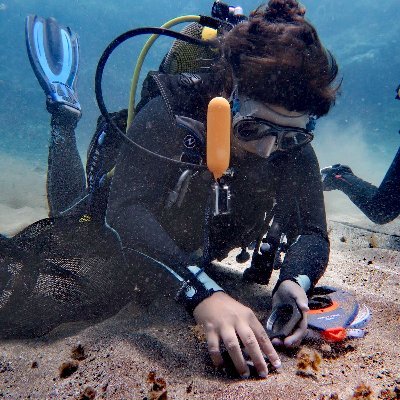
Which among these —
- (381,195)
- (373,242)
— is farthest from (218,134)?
(381,195)

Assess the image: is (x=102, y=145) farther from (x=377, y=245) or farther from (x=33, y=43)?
(x=377, y=245)

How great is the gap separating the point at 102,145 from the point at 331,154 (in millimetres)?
20536

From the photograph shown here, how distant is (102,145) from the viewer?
343 centimetres

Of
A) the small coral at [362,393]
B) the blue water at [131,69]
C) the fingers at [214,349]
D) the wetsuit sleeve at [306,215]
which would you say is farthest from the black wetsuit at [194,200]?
the blue water at [131,69]

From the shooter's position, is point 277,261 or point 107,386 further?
point 277,261

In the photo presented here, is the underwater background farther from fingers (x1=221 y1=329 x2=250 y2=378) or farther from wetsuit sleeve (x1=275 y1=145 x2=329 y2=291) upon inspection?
fingers (x1=221 y1=329 x2=250 y2=378)

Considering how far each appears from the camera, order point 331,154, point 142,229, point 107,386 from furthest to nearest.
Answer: point 331,154 → point 142,229 → point 107,386

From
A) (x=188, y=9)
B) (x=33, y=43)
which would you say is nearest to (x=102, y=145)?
(x=33, y=43)

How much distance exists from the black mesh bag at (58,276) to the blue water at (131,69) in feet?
51.5

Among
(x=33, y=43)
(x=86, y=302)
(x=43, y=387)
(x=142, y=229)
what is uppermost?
(x=33, y=43)

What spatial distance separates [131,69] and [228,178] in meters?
33.1

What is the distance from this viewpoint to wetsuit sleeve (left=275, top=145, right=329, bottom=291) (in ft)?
7.93

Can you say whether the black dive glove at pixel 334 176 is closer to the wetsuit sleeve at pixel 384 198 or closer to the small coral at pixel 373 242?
the wetsuit sleeve at pixel 384 198

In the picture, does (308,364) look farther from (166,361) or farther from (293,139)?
(293,139)
